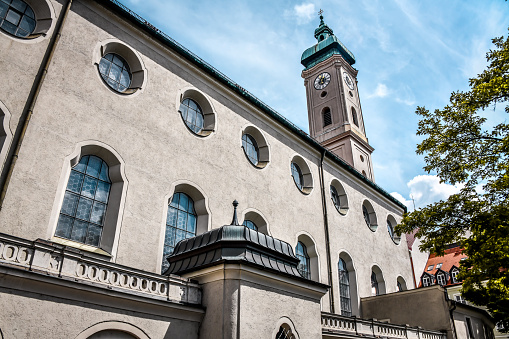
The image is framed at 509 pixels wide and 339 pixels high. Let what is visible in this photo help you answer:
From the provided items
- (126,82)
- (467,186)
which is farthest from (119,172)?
(467,186)

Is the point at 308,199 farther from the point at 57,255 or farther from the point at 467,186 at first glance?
the point at 57,255

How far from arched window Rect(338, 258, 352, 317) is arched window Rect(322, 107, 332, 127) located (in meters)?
19.0

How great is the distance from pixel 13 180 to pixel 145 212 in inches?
153

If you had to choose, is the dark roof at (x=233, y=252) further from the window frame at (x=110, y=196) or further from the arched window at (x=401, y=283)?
the arched window at (x=401, y=283)

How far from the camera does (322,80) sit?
40656 mm

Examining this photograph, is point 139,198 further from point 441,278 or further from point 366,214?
point 441,278

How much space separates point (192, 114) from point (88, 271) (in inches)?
357

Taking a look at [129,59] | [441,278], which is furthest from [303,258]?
[441,278]

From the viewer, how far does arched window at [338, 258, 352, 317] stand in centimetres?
2083

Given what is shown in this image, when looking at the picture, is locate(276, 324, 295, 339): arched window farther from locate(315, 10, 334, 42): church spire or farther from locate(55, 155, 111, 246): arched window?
locate(315, 10, 334, 42): church spire

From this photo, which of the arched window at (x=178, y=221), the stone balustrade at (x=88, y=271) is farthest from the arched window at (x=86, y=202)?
the arched window at (x=178, y=221)

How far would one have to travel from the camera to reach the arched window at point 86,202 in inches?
444

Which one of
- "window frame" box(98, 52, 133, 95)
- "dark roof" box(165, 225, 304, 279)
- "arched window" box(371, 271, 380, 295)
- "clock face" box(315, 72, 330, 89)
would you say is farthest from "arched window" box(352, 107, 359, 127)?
"dark roof" box(165, 225, 304, 279)

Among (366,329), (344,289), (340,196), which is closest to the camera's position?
(366,329)
